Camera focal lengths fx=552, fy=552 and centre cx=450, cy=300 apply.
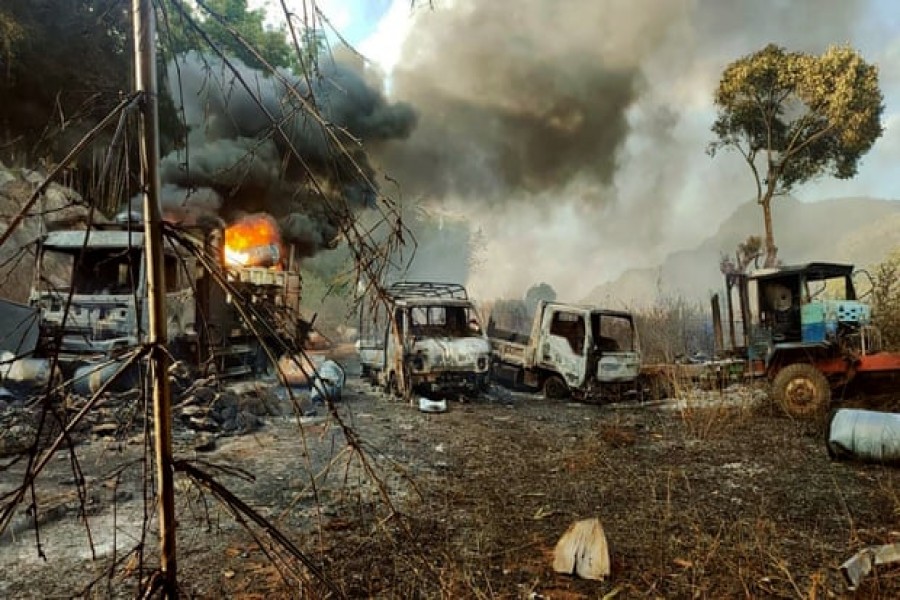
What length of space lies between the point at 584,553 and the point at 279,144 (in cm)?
340

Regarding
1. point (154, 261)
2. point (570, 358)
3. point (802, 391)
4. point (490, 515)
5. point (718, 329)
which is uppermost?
point (154, 261)

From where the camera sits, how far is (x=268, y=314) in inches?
57.2

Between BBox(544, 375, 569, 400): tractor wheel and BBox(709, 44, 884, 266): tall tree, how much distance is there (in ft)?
26.5

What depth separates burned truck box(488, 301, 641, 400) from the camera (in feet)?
34.9

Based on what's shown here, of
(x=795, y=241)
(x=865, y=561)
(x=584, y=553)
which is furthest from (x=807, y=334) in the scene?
(x=795, y=241)

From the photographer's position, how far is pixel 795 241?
68312 mm

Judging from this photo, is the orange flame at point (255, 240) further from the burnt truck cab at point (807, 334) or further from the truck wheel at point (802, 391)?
the truck wheel at point (802, 391)

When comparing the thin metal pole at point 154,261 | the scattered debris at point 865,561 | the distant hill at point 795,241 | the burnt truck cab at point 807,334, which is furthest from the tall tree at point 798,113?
the distant hill at point 795,241

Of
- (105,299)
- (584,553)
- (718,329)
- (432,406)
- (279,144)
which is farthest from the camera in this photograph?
(718,329)

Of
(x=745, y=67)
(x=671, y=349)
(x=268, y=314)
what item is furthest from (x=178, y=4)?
(x=745, y=67)

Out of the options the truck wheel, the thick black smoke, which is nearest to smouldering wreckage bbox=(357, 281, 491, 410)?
the thick black smoke

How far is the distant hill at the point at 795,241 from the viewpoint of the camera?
58688mm

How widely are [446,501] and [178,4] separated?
442 centimetres

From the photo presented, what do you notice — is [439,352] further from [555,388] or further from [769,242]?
[769,242]
